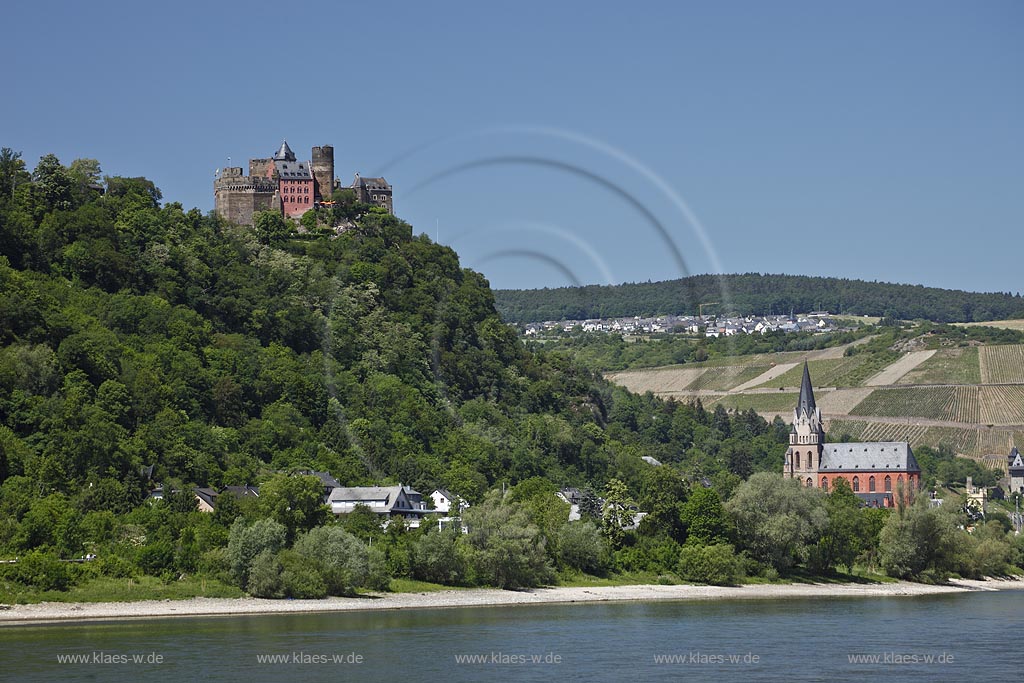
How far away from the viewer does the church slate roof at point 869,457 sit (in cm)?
16875

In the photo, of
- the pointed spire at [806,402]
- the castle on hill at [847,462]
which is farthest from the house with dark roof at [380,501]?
the pointed spire at [806,402]

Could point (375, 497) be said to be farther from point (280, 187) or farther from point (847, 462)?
point (847, 462)

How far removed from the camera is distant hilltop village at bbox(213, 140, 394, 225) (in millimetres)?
140250

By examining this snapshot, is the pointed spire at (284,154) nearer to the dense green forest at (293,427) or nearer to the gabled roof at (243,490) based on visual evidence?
the dense green forest at (293,427)

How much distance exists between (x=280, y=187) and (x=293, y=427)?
45.2 metres

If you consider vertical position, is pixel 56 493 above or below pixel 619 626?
above

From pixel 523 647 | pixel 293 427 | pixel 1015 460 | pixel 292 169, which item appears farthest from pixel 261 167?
pixel 1015 460

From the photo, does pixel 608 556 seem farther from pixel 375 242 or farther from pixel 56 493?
pixel 375 242

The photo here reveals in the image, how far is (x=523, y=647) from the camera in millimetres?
56938

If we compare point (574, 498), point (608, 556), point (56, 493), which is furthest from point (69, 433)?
point (574, 498)

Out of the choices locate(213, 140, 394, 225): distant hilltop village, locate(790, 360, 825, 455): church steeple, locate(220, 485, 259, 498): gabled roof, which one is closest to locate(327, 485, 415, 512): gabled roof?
locate(220, 485, 259, 498): gabled roof

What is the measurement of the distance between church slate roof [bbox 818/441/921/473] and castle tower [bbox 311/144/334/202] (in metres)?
66.1

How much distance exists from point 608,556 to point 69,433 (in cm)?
2979

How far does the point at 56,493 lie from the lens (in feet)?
248
